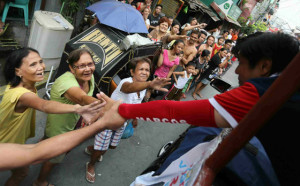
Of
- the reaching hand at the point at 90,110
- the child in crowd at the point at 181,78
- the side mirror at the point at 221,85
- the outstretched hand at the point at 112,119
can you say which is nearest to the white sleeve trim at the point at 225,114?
the outstretched hand at the point at 112,119

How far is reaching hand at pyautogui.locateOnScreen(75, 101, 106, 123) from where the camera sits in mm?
1644

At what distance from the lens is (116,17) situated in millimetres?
4477

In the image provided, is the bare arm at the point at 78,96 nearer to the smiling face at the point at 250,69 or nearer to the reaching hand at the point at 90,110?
the reaching hand at the point at 90,110

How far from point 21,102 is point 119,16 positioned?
11.2 ft

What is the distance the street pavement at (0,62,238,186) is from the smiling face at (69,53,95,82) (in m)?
1.51

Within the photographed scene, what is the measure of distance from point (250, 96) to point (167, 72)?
3.77 m

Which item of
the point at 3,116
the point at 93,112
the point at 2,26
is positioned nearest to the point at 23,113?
the point at 3,116

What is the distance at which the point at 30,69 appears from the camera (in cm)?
187

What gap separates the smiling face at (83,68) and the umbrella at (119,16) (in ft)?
7.57

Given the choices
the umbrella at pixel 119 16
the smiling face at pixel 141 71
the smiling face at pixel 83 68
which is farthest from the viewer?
the umbrella at pixel 119 16

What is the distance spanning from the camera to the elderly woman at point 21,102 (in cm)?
170

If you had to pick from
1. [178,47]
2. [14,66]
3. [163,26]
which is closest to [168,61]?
[178,47]

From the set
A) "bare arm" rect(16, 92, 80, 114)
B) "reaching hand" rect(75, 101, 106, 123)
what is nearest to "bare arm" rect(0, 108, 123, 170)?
"reaching hand" rect(75, 101, 106, 123)

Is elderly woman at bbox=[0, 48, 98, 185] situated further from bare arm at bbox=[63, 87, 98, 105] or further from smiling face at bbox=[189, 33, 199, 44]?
smiling face at bbox=[189, 33, 199, 44]
